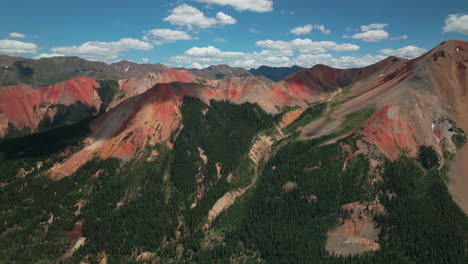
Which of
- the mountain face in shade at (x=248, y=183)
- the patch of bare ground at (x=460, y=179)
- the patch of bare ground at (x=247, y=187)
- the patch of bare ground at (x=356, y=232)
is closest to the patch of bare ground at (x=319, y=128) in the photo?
A: the mountain face in shade at (x=248, y=183)

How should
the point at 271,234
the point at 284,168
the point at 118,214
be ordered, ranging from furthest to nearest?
the point at 284,168, the point at 118,214, the point at 271,234

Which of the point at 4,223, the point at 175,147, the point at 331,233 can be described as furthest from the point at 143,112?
the point at 331,233

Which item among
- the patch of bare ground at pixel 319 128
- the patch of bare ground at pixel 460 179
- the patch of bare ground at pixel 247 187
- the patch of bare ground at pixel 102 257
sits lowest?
the patch of bare ground at pixel 102 257

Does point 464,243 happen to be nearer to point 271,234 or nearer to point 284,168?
point 271,234

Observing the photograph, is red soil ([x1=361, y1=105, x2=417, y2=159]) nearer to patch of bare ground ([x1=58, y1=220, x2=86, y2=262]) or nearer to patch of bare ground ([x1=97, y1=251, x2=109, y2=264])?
patch of bare ground ([x1=97, y1=251, x2=109, y2=264])

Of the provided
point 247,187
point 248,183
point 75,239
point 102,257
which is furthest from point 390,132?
point 75,239

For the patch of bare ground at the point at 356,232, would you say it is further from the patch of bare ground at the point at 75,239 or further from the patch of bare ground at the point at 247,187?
the patch of bare ground at the point at 75,239
